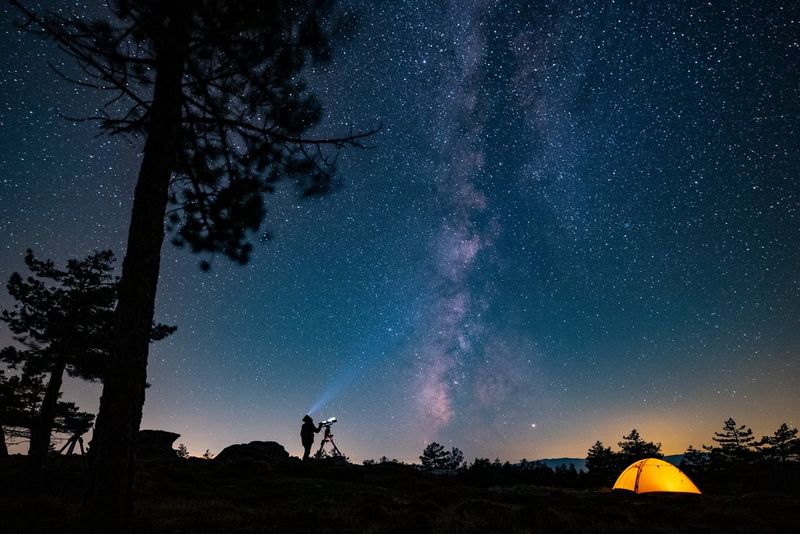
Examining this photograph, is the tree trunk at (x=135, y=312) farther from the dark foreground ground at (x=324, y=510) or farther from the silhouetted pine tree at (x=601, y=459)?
the silhouetted pine tree at (x=601, y=459)

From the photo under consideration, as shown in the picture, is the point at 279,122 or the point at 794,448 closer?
the point at 279,122

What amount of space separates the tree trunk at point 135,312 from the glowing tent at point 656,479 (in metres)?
16.7

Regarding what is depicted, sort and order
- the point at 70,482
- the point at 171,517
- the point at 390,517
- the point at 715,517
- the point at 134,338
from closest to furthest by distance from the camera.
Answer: the point at 134,338 → the point at 171,517 → the point at 390,517 → the point at 715,517 → the point at 70,482

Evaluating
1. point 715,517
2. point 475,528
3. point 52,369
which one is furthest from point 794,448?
point 52,369

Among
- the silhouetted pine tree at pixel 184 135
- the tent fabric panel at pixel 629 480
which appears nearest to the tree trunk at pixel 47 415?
the silhouetted pine tree at pixel 184 135

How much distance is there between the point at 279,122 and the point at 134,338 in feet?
14.7

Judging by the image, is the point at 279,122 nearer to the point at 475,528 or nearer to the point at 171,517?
the point at 171,517

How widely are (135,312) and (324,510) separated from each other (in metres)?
5.25

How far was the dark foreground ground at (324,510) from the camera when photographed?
6.04 m

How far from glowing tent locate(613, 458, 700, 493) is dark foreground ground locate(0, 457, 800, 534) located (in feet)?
8.48

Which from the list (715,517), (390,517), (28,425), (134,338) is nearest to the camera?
(134,338)

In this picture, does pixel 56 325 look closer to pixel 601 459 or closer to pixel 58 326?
pixel 58 326

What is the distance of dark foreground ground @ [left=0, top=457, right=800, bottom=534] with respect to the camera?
19.8ft

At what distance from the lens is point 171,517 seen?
621cm
